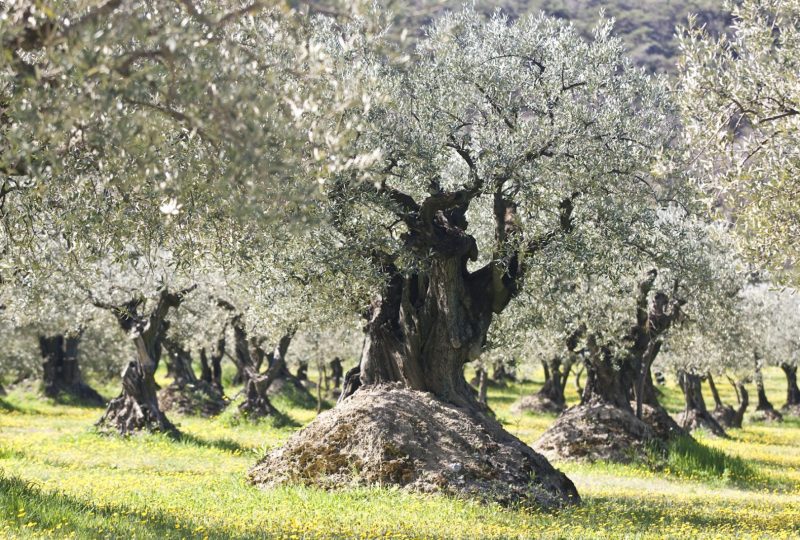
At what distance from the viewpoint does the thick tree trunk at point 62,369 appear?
51500 mm

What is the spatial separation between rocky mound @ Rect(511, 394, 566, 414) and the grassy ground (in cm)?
2503

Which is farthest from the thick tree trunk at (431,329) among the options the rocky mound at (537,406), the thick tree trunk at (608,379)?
the rocky mound at (537,406)

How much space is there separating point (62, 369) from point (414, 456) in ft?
137

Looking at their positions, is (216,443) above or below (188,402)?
below

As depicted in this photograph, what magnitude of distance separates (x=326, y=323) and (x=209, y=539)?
9083mm

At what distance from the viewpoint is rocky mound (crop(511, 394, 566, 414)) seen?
179 feet

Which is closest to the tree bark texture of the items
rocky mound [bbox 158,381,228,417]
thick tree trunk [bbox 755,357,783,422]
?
rocky mound [bbox 158,381,228,417]

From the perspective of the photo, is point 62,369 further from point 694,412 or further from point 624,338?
point 624,338

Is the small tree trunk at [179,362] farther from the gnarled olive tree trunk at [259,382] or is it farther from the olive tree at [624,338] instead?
the olive tree at [624,338]

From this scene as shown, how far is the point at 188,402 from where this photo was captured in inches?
1729

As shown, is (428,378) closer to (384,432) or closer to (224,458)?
(384,432)

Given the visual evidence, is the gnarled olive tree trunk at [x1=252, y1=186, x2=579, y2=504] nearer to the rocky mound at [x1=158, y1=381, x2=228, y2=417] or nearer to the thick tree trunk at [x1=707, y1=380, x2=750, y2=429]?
the rocky mound at [x1=158, y1=381, x2=228, y2=417]

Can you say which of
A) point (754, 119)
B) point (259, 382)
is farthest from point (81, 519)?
point (259, 382)

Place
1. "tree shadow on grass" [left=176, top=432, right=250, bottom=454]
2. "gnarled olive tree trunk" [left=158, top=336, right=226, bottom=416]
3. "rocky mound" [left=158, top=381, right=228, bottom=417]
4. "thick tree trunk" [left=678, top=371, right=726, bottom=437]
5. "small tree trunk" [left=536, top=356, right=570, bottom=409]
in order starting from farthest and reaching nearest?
"small tree trunk" [left=536, top=356, right=570, bottom=409], "gnarled olive tree trunk" [left=158, top=336, right=226, bottom=416], "rocky mound" [left=158, top=381, right=228, bottom=417], "thick tree trunk" [left=678, top=371, right=726, bottom=437], "tree shadow on grass" [left=176, top=432, right=250, bottom=454]
